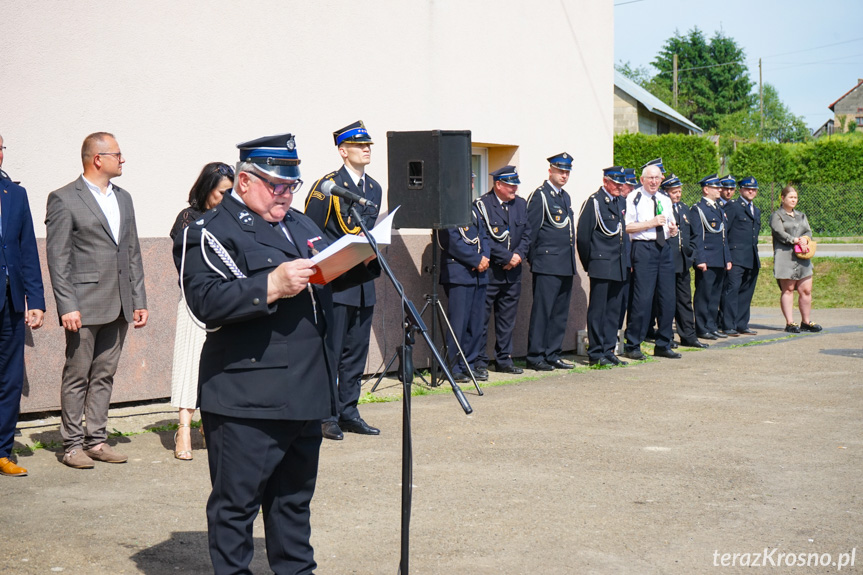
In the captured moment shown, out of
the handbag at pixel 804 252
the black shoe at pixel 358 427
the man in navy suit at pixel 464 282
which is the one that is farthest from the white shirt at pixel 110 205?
the handbag at pixel 804 252

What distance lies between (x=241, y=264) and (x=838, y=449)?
206 inches

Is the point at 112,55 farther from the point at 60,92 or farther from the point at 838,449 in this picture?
the point at 838,449

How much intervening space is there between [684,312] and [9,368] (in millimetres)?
9504

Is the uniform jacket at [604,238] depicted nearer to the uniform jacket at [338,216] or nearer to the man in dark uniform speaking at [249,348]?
the uniform jacket at [338,216]

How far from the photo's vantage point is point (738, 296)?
1515 cm

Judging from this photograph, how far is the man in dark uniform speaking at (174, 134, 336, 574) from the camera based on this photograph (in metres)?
3.79

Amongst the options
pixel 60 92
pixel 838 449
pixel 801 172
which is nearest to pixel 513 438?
pixel 838 449

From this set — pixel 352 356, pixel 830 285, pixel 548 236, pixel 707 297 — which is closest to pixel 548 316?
pixel 548 236

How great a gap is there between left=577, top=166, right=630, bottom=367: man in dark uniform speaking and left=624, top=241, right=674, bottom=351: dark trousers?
0.41 m

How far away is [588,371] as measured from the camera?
11.2 m

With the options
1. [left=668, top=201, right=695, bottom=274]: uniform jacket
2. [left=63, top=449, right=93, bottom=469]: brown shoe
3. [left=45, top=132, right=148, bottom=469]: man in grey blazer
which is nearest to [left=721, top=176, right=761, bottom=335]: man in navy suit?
[left=668, top=201, right=695, bottom=274]: uniform jacket

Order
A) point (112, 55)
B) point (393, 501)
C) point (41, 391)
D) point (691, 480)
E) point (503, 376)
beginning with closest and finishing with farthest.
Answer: point (393, 501) → point (691, 480) → point (41, 391) → point (112, 55) → point (503, 376)

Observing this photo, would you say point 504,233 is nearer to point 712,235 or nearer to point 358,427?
point 358,427

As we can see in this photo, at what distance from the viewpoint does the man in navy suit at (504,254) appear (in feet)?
34.9
